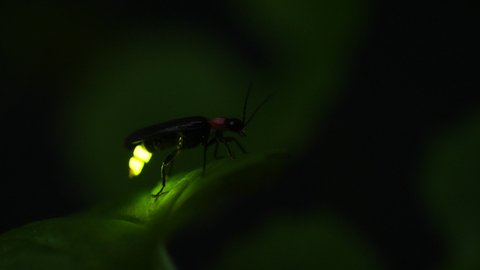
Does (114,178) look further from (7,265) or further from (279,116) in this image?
(7,265)

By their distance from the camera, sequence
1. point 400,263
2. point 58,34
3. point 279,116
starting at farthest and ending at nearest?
point 400,263
point 58,34
point 279,116

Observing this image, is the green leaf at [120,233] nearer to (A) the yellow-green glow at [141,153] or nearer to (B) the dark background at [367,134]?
(A) the yellow-green glow at [141,153]

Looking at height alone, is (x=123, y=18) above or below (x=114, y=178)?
above

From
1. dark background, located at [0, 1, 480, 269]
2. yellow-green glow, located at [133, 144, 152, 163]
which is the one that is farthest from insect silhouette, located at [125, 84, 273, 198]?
dark background, located at [0, 1, 480, 269]

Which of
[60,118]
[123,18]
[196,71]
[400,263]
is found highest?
[123,18]

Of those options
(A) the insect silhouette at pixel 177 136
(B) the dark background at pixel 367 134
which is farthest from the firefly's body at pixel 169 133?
(B) the dark background at pixel 367 134

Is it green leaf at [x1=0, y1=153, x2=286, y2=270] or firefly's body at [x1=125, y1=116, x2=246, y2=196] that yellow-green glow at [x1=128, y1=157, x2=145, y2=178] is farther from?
green leaf at [x1=0, y1=153, x2=286, y2=270]

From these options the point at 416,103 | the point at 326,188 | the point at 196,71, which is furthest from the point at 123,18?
the point at 416,103
